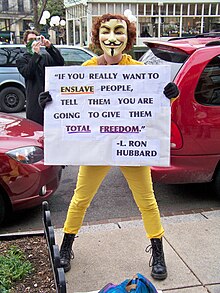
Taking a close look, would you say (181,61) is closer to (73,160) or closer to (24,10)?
(73,160)

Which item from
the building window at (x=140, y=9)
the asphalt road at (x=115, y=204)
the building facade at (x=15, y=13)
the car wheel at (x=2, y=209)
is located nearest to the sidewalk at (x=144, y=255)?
the asphalt road at (x=115, y=204)

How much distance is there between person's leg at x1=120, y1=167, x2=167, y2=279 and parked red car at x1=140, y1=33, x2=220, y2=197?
1.18 m

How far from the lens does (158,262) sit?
3053mm

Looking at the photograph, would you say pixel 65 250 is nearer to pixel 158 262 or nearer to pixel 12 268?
pixel 12 268

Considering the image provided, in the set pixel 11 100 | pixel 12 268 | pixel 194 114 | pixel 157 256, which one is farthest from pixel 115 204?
pixel 11 100

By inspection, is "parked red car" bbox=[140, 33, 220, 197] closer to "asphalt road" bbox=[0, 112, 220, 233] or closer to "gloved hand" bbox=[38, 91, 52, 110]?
"asphalt road" bbox=[0, 112, 220, 233]

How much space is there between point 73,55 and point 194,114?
24.0ft

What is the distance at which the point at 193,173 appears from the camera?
4.23 meters

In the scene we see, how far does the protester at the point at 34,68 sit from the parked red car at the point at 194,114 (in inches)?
66.3

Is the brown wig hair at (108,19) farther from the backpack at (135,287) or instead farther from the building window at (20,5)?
the building window at (20,5)

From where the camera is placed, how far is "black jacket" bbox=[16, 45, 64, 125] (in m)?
5.04

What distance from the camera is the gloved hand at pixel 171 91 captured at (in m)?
2.65

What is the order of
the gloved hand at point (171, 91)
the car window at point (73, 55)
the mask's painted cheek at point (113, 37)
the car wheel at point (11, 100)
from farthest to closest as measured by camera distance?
the car window at point (73, 55) < the car wheel at point (11, 100) < the mask's painted cheek at point (113, 37) < the gloved hand at point (171, 91)

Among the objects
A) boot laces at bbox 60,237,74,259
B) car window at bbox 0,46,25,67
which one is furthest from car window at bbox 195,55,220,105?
car window at bbox 0,46,25,67
